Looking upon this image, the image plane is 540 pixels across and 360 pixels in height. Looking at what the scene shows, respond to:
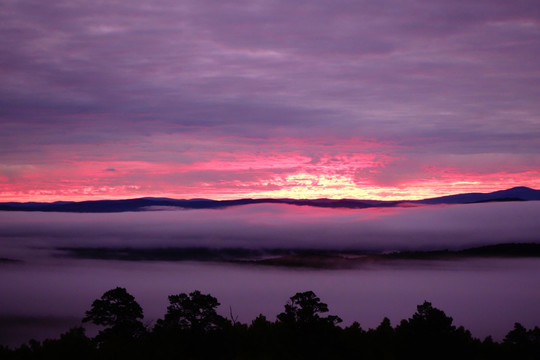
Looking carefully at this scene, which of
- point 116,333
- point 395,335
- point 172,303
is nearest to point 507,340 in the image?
point 395,335

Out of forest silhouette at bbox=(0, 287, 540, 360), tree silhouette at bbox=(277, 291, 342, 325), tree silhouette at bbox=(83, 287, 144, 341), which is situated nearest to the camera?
forest silhouette at bbox=(0, 287, 540, 360)

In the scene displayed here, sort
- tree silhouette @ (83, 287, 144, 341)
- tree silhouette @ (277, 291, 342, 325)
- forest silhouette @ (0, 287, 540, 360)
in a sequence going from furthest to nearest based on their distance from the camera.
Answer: tree silhouette @ (277, 291, 342, 325) → tree silhouette @ (83, 287, 144, 341) → forest silhouette @ (0, 287, 540, 360)

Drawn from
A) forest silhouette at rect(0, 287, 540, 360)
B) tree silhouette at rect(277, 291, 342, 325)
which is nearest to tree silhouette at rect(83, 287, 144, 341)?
forest silhouette at rect(0, 287, 540, 360)

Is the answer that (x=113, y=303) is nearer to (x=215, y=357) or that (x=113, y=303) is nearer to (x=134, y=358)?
(x=134, y=358)

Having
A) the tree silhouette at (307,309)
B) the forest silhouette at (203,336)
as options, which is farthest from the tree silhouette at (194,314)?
the tree silhouette at (307,309)

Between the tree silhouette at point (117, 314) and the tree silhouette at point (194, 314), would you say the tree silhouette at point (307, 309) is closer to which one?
the tree silhouette at point (194, 314)

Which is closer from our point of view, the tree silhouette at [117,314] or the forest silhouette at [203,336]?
the forest silhouette at [203,336]

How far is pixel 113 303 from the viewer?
Answer: 61.1m

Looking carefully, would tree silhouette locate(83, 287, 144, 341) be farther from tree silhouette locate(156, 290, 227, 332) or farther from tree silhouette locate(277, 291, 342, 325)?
tree silhouette locate(277, 291, 342, 325)

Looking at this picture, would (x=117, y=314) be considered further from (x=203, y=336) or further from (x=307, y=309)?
Answer: (x=307, y=309)

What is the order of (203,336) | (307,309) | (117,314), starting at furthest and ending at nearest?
(307,309) → (117,314) → (203,336)

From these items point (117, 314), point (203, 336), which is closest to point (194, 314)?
point (203, 336)

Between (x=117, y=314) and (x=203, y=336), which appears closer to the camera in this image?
(x=203, y=336)

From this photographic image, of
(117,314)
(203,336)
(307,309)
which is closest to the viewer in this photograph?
(203,336)
